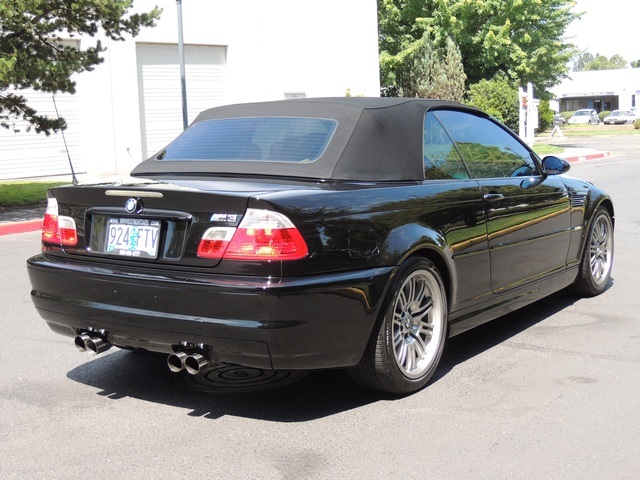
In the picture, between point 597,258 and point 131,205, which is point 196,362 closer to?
point 131,205

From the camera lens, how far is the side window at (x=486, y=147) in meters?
5.12

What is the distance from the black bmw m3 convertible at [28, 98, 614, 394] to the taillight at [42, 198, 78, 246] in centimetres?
1

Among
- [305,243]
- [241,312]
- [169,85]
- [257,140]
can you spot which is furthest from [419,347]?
[169,85]

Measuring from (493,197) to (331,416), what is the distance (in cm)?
179

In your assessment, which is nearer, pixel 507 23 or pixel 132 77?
pixel 132 77

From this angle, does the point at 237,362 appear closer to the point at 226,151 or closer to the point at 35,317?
the point at 226,151

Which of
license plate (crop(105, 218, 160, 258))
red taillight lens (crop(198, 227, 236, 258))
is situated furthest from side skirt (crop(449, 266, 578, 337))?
license plate (crop(105, 218, 160, 258))

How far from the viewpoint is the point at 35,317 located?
634 cm

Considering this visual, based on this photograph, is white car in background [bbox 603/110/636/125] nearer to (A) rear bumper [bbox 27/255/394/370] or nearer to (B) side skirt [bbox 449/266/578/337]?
(B) side skirt [bbox 449/266/578/337]

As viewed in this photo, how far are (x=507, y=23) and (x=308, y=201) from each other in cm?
3071

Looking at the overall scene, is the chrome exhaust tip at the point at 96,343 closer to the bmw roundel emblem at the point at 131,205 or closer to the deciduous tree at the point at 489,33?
the bmw roundel emblem at the point at 131,205

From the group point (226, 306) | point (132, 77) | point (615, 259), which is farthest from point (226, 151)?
point (132, 77)

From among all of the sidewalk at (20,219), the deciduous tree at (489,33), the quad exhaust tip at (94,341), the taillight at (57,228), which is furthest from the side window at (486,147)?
the deciduous tree at (489,33)

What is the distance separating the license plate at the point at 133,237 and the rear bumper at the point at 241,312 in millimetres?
97
